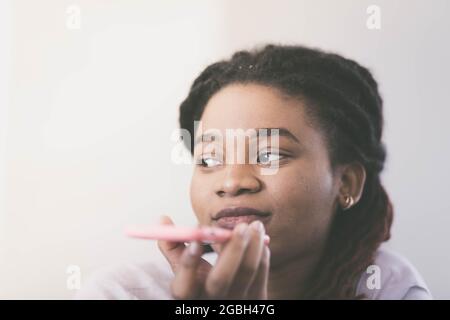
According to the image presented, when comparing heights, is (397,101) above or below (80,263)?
above

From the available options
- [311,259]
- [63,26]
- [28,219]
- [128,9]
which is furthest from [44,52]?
[311,259]

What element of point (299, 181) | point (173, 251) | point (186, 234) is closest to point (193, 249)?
point (186, 234)

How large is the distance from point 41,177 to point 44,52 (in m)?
0.21

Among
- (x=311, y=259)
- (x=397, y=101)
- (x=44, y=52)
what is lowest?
(x=311, y=259)

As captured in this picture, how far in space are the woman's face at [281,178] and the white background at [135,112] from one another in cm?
9

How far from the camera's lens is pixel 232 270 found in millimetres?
659

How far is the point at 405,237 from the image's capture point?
0.88 m

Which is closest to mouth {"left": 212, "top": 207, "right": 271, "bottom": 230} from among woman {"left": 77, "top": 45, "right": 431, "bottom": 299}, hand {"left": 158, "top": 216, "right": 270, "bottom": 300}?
woman {"left": 77, "top": 45, "right": 431, "bottom": 299}

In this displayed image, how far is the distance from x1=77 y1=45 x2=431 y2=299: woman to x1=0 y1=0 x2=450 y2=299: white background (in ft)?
0.09

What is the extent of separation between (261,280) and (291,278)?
0.49 feet

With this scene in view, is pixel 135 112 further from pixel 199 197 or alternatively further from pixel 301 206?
pixel 301 206

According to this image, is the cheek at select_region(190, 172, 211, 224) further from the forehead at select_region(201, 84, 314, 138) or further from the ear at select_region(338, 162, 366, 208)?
the ear at select_region(338, 162, 366, 208)

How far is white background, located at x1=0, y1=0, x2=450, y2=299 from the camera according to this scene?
875 millimetres

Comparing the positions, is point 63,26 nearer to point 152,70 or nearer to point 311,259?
point 152,70
